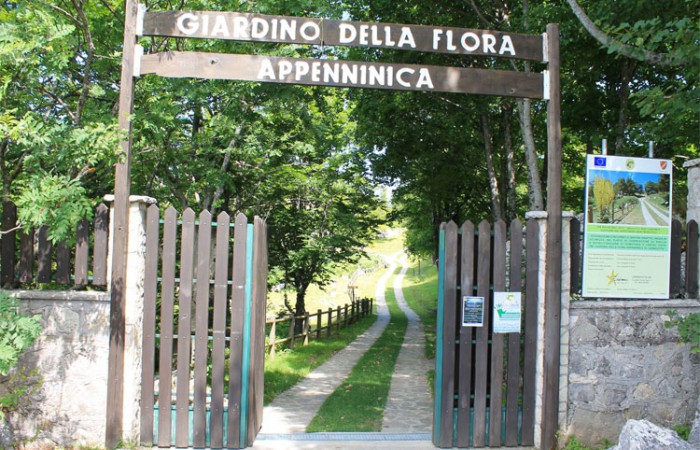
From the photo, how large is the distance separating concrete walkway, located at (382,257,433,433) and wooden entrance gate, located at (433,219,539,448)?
1071 millimetres

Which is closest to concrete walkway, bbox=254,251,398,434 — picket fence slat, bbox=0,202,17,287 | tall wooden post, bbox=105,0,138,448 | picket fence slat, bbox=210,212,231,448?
picket fence slat, bbox=210,212,231,448

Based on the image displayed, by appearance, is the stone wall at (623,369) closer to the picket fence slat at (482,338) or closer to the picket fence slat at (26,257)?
the picket fence slat at (482,338)

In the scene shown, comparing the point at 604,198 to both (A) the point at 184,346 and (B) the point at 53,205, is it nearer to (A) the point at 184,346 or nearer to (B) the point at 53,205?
(A) the point at 184,346

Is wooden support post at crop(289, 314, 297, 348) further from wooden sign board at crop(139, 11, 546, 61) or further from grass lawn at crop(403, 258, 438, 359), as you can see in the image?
wooden sign board at crop(139, 11, 546, 61)

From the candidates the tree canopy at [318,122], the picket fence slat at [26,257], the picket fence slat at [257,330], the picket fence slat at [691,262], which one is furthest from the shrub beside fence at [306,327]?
the picket fence slat at [691,262]

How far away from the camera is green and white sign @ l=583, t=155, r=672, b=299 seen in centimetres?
639

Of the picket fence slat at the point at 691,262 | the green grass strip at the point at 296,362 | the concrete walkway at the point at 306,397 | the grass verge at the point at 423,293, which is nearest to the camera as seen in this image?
the picket fence slat at the point at 691,262

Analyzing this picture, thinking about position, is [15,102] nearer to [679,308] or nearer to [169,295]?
[169,295]

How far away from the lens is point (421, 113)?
16.5 m

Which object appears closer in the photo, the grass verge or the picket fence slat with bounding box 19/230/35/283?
the picket fence slat with bounding box 19/230/35/283

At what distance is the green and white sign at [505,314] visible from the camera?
6.36 m

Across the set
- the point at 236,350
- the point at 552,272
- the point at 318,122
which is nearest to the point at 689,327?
the point at 552,272

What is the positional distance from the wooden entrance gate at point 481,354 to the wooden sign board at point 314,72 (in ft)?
5.10

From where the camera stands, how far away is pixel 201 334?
6.20 meters
